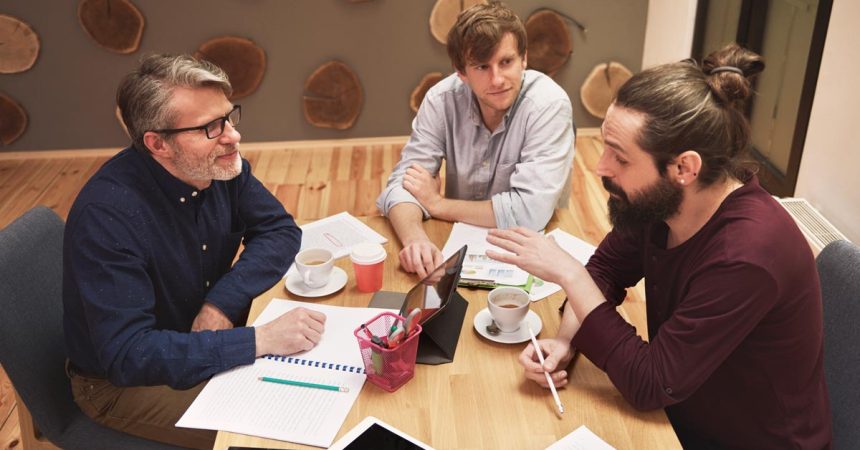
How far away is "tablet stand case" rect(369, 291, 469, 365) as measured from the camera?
4.80 ft

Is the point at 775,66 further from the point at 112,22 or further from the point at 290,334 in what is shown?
the point at 112,22

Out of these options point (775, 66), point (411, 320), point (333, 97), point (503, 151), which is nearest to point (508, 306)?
point (411, 320)

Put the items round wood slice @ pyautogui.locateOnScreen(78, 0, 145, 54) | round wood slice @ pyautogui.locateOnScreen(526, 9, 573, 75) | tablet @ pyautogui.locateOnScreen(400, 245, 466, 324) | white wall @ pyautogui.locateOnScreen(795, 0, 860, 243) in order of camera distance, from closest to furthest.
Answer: tablet @ pyautogui.locateOnScreen(400, 245, 466, 324) < white wall @ pyautogui.locateOnScreen(795, 0, 860, 243) < round wood slice @ pyautogui.locateOnScreen(78, 0, 145, 54) < round wood slice @ pyautogui.locateOnScreen(526, 9, 573, 75)

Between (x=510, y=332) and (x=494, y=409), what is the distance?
25cm

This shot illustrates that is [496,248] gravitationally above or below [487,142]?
below

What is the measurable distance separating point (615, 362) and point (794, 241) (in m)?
0.38

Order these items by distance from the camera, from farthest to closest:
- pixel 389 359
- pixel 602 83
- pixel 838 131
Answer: pixel 602 83
pixel 838 131
pixel 389 359

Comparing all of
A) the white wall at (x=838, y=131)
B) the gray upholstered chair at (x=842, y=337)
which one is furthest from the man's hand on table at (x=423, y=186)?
the white wall at (x=838, y=131)

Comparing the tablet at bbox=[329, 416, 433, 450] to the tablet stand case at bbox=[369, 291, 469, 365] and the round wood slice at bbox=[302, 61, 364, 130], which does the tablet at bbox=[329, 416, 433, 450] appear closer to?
the tablet stand case at bbox=[369, 291, 469, 365]

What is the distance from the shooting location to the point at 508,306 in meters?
1.56

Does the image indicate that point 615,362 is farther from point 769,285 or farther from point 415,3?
point 415,3

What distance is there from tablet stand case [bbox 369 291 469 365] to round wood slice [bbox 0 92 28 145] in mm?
3844

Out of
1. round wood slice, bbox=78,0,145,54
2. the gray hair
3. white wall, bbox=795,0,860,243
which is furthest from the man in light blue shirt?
round wood slice, bbox=78,0,145,54

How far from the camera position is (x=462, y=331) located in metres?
1.55
